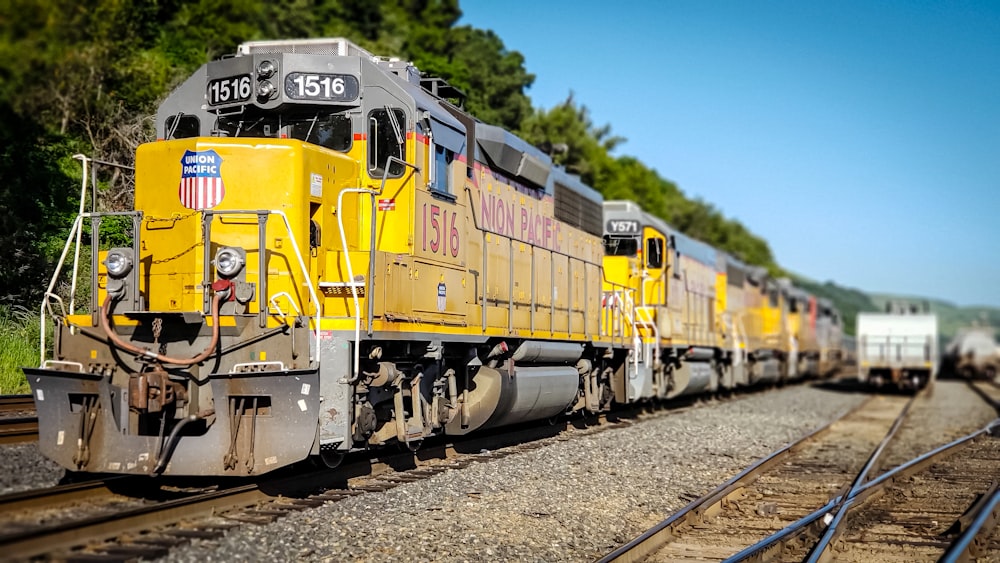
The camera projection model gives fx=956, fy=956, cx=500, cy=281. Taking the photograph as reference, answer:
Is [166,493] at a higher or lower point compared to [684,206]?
lower

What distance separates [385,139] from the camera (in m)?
8.11

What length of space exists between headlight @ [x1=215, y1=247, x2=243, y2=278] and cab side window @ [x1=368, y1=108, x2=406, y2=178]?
Answer: 1.65 meters

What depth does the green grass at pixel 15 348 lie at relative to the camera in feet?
39.1

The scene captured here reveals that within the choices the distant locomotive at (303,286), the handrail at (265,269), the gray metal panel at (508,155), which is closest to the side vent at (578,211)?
the gray metal panel at (508,155)

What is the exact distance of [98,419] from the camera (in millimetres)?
6379

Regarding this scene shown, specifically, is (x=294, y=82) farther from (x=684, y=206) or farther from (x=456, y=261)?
(x=684, y=206)

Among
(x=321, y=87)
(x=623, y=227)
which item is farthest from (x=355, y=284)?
(x=623, y=227)

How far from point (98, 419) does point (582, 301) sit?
309 inches

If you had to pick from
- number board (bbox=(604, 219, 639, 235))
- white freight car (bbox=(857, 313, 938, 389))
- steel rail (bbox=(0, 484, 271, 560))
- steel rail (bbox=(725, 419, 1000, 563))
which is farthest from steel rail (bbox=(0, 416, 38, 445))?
white freight car (bbox=(857, 313, 938, 389))

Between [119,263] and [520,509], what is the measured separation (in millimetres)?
3497

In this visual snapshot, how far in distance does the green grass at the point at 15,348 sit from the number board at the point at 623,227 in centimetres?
921

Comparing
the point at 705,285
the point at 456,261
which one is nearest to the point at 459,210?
the point at 456,261

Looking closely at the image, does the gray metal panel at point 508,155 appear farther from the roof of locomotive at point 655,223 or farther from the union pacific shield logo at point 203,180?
the roof of locomotive at point 655,223

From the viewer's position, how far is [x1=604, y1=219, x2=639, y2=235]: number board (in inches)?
655
